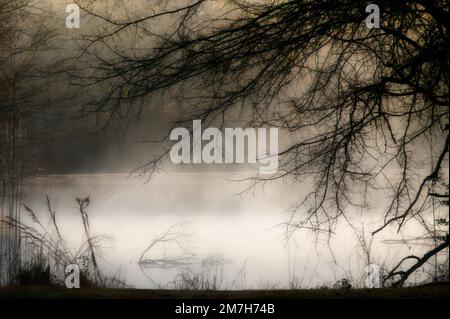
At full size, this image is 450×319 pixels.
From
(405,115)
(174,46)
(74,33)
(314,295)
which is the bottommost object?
(314,295)

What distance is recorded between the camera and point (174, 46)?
15.1 ft

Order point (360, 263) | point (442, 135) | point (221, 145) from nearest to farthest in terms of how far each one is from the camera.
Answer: point (221, 145)
point (442, 135)
point (360, 263)

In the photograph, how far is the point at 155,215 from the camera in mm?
13188

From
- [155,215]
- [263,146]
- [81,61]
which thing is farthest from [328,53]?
[155,215]

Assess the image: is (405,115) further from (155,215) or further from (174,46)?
(155,215)

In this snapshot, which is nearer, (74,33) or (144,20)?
(144,20)

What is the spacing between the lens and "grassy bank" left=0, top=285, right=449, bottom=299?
3994 mm

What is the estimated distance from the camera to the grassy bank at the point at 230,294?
157 inches

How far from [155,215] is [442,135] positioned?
845 cm

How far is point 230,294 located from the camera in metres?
4.08

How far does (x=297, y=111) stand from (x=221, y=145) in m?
0.72

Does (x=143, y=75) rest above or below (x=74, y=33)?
below
